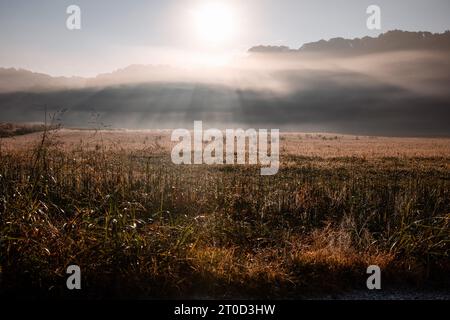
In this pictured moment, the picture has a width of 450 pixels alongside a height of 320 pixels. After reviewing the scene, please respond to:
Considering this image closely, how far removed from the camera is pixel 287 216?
14.2m

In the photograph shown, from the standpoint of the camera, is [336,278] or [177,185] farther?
[177,185]

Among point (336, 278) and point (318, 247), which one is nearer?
point (336, 278)

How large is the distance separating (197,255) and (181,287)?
0.99 metres

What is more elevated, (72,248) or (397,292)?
(72,248)

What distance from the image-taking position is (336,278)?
841 centimetres
